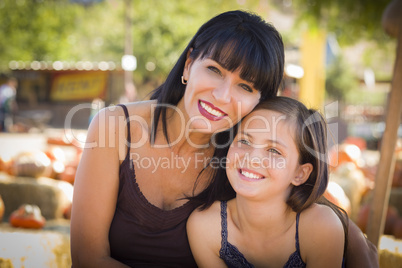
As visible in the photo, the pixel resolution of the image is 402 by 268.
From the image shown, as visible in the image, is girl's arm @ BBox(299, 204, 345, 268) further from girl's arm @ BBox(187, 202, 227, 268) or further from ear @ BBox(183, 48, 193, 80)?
ear @ BBox(183, 48, 193, 80)

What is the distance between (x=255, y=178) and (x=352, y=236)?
0.60 metres

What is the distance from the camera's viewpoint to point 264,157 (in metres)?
2.15

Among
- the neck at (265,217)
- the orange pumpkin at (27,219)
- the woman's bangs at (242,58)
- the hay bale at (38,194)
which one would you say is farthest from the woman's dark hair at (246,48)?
the hay bale at (38,194)

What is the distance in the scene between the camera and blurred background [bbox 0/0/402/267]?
186 inches

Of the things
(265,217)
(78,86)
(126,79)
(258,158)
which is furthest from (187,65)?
(78,86)

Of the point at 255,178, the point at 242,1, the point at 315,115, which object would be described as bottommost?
the point at 255,178

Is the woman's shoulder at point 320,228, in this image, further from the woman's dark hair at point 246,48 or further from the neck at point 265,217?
the woman's dark hair at point 246,48

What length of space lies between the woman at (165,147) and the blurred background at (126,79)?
1.99 ft

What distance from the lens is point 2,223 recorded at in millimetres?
4422

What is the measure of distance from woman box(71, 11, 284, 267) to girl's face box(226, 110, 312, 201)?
109mm

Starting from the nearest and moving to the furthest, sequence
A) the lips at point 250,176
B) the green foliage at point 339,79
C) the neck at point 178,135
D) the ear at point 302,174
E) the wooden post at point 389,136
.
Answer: the lips at point 250,176 → the ear at point 302,174 → the neck at point 178,135 → the wooden post at point 389,136 → the green foliage at point 339,79

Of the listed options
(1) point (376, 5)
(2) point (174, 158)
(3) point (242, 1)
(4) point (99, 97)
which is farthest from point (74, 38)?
(2) point (174, 158)

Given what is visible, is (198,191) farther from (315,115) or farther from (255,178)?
(315,115)

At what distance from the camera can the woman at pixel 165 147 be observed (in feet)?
6.90
